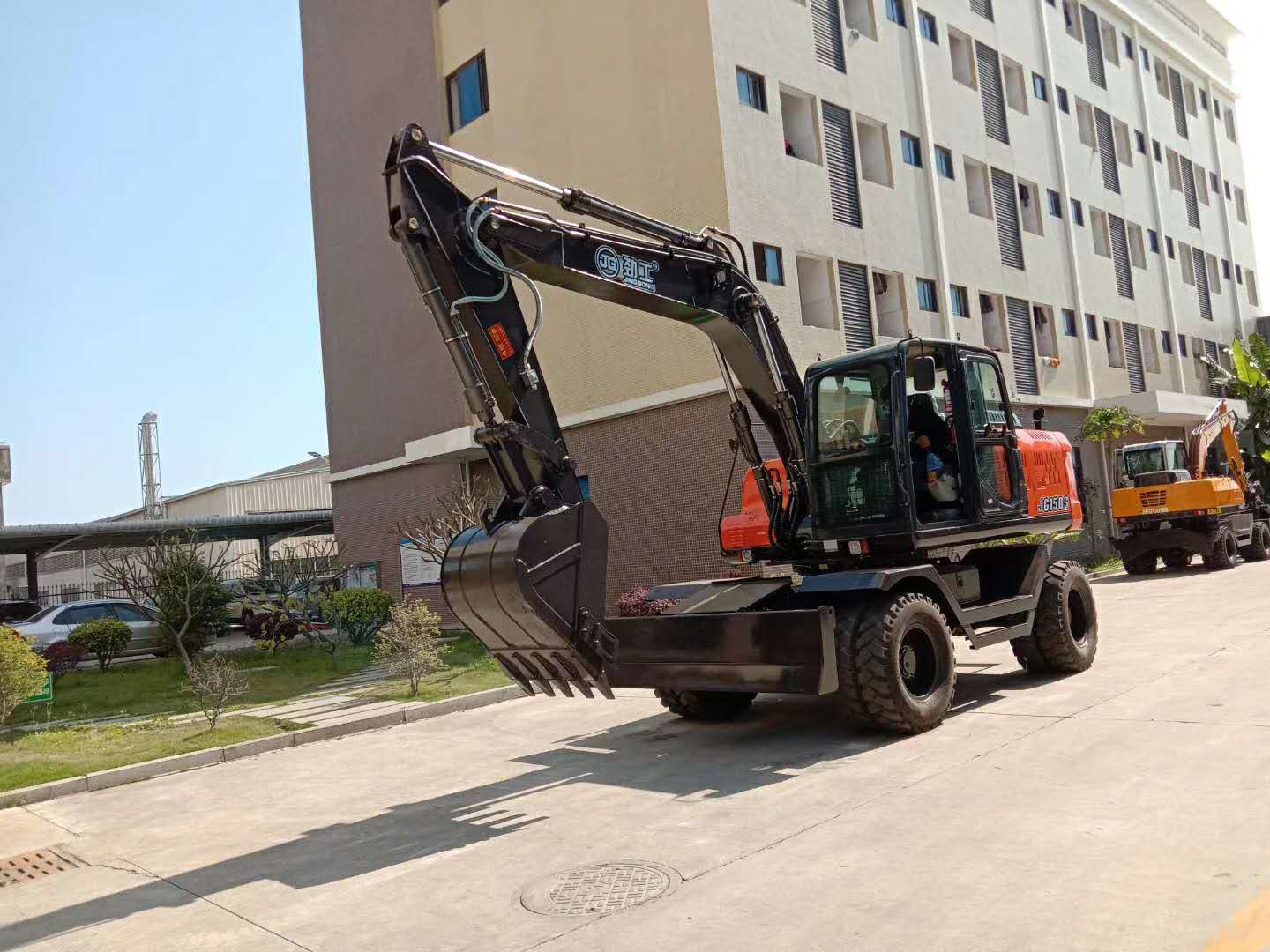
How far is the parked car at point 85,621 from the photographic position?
70.2 feet

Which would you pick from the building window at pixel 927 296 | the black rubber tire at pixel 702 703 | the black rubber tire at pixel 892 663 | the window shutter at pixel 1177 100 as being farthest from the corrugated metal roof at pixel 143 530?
the window shutter at pixel 1177 100

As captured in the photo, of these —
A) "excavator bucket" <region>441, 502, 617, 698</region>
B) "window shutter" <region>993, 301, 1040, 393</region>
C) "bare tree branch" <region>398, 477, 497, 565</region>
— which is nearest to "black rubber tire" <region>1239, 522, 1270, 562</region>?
"window shutter" <region>993, 301, 1040, 393</region>

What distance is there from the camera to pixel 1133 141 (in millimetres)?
34719

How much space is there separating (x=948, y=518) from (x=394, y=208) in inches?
207

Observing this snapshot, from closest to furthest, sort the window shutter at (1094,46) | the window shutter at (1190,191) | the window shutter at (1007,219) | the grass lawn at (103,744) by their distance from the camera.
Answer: the grass lawn at (103,744)
the window shutter at (1007,219)
the window shutter at (1094,46)
the window shutter at (1190,191)

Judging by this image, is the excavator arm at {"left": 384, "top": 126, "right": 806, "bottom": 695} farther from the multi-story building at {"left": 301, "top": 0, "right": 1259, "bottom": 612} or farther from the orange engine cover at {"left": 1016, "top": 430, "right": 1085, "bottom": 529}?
the multi-story building at {"left": 301, "top": 0, "right": 1259, "bottom": 612}

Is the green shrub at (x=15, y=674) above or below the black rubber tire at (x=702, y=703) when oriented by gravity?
above

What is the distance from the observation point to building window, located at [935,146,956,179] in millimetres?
25234

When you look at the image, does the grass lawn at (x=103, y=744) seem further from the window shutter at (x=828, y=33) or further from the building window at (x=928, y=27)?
the building window at (x=928, y=27)

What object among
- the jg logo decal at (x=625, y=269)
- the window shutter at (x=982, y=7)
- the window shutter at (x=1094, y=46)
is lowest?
the jg logo decal at (x=625, y=269)

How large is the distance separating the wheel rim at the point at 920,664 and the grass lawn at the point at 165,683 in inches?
362

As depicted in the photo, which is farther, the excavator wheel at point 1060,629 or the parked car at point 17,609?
the parked car at point 17,609

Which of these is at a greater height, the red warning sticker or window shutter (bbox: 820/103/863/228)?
window shutter (bbox: 820/103/863/228)

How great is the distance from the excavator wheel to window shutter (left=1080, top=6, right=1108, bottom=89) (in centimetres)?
2758
